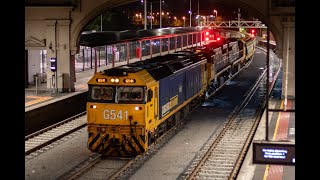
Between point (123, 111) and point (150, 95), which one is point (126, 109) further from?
point (150, 95)

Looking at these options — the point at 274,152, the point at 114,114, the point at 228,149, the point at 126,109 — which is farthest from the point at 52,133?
the point at 274,152

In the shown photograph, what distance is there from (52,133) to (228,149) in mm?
7626

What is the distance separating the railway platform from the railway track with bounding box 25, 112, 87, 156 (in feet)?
8.06

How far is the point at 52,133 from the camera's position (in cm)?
2188

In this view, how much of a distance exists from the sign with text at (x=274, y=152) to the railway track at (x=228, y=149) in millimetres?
5443

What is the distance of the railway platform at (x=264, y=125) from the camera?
585 inches

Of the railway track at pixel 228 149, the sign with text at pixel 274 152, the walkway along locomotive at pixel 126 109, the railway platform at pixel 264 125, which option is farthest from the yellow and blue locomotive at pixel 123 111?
the sign with text at pixel 274 152

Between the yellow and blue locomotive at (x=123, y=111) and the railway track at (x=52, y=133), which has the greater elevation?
the yellow and blue locomotive at (x=123, y=111)

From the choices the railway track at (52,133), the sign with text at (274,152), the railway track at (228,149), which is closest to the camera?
the sign with text at (274,152)

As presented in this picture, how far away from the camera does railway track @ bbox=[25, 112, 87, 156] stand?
1954cm

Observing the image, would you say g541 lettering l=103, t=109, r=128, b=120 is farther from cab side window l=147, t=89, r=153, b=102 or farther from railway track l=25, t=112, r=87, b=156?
railway track l=25, t=112, r=87, b=156

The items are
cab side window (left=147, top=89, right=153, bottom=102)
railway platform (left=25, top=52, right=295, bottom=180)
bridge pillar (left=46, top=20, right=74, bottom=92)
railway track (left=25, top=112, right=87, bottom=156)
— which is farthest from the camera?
bridge pillar (left=46, top=20, right=74, bottom=92)

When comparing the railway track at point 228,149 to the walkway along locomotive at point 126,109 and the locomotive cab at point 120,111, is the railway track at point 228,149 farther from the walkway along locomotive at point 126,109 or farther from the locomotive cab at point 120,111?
the locomotive cab at point 120,111

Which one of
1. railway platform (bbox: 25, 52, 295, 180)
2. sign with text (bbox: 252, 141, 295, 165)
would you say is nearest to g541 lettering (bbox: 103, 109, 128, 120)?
railway platform (bbox: 25, 52, 295, 180)
